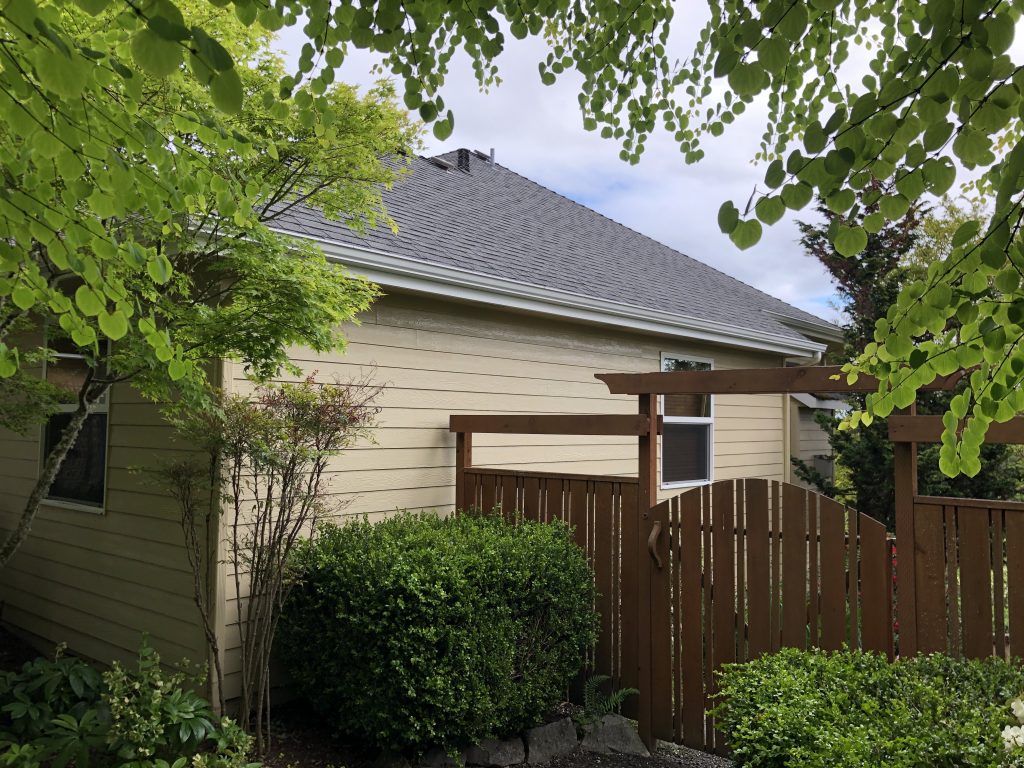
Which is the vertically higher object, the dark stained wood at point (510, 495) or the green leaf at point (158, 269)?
the green leaf at point (158, 269)

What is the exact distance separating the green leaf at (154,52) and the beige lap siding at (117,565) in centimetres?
401

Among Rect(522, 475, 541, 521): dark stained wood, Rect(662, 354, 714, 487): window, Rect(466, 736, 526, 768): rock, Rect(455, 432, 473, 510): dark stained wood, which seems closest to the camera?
Rect(466, 736, 526, 768): rock

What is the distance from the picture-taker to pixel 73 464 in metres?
6.46

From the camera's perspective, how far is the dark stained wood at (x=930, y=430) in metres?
3.73

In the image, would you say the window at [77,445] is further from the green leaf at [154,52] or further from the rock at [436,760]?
the green leaf at [154,52]

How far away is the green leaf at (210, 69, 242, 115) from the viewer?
51.9 inches

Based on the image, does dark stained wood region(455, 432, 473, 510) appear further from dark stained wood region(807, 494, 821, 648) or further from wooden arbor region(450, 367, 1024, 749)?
dark stained wood region(807, 494, 821, 648)

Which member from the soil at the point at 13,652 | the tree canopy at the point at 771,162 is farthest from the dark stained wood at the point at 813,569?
the soil at the point at 13,652

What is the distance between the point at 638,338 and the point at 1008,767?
6.66m

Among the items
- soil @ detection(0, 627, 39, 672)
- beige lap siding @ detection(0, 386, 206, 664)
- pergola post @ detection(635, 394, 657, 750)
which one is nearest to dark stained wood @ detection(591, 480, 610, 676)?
pergola post @ detection(635, 394, 657, 750)

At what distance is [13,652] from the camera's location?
21.9ft

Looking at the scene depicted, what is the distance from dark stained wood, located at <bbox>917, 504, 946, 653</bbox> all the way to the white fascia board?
12.4ft

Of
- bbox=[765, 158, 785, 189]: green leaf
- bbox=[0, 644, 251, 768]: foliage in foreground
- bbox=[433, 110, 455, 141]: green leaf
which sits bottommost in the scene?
bbox=[0, 644, 251, 768]: foliage in foreground

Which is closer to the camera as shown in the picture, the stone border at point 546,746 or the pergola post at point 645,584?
the stone border at point 546,746
